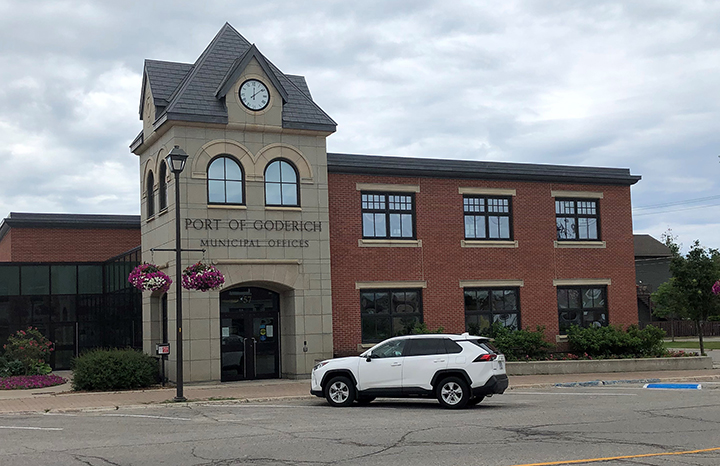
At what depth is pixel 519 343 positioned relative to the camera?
2667 centimetres

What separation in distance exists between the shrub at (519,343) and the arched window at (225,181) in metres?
9.69

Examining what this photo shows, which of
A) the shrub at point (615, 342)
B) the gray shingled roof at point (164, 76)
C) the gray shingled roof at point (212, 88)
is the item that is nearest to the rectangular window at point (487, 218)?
the shrub at point (615, 342)

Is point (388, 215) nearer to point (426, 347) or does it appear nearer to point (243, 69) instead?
point (243, 69)

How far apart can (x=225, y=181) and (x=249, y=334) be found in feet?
15.4

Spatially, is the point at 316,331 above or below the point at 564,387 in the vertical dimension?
above

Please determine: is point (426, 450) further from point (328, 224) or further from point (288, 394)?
point (328, 224)

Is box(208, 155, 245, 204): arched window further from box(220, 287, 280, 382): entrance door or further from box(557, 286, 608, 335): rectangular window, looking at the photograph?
box(557, 286, 608, 335): rectangular window

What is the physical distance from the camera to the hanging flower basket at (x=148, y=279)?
19859 millimetres

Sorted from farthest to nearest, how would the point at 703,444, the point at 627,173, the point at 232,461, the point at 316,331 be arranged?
the point at 627,173, the point at 316,331, the point at 703,444, the point at 232,461

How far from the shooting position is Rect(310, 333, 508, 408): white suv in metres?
16.5

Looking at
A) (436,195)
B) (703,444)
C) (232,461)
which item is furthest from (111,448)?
(436,195)

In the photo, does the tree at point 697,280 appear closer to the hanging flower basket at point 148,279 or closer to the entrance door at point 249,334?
the entrance door at point 249,334

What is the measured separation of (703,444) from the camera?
36.9 ft

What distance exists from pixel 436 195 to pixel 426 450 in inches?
665
